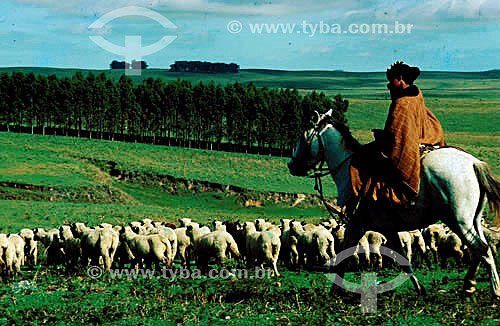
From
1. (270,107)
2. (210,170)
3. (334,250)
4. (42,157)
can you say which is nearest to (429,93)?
(270,107)

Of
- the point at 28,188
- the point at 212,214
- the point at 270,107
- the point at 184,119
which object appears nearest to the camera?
the point at 212,214

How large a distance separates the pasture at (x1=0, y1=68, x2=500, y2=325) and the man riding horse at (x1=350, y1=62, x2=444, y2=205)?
7.03 feet

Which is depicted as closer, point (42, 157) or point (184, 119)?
point (42, 157)

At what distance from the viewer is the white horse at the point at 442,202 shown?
39.0 feet

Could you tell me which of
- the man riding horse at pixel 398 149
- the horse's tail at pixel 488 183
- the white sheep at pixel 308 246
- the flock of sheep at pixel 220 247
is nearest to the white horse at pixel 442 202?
the horse's tail at pixel 488 183

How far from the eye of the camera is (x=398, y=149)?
1220 centimetres

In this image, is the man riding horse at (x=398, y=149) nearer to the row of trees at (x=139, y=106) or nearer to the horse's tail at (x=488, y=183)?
the horse's tail at (x=488, y=183)

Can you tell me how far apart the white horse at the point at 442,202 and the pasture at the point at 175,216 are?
3.58ft

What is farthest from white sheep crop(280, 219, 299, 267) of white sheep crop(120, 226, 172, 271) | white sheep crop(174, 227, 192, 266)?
white sheep crop(120, 226, 172, 271)

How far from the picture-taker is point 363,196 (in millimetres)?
12859

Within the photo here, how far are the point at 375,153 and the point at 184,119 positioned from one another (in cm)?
8606

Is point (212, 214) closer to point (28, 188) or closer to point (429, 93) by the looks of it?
point (28, 188)

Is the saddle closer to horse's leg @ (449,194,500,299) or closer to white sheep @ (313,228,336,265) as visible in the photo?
horse's leg @ (449,194,500,299)

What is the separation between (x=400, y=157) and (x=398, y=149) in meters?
0.16
